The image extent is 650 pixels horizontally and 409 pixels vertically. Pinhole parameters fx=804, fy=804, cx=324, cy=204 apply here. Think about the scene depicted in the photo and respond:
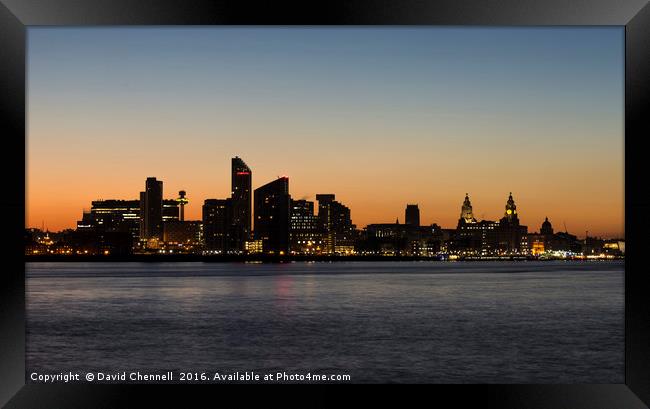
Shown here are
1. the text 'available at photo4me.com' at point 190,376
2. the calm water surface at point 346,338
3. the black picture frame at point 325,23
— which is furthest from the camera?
the calm water surface at point 346,338

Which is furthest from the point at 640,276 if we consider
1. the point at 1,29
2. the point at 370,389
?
the point at 1,29

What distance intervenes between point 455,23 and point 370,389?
9.61 feet

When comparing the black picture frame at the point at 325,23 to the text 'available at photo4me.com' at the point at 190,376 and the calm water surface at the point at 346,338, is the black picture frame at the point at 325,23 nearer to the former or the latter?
the text 'available at photo4me.com' at the point at 190,376

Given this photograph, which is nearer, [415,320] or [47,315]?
[415,320]

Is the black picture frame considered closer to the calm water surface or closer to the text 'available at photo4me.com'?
the text 'available at photo4me.com'

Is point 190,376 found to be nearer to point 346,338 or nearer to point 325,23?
point 346,338

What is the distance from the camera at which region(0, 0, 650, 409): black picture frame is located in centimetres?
574

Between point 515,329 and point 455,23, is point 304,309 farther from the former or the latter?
point 455,23

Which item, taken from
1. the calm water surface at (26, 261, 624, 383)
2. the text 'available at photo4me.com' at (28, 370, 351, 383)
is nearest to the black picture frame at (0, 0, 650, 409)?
the text 'available at photo4me.com' at (28, 370, 351, 383)

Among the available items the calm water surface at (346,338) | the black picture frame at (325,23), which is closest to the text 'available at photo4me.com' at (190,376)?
the calm water surface at (346,338)

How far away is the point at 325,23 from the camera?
6078 millimetres

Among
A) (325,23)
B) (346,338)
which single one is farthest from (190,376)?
(325,23)

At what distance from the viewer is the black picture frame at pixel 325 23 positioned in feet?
18.8

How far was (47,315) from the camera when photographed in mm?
22641
